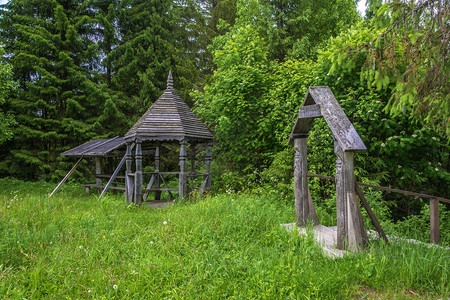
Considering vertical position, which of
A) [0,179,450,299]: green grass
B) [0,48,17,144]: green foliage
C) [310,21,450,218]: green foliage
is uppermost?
[0,48,17,144]: green foliage

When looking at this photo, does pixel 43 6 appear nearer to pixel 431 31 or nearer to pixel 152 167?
pixel 152 167

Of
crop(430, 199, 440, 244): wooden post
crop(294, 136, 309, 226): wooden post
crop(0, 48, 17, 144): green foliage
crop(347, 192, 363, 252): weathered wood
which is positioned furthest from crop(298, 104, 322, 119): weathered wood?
crop(0, 48, 17, 144): green foliage

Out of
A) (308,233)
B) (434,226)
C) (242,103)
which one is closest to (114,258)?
(308,233)

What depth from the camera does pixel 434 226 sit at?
148 inches

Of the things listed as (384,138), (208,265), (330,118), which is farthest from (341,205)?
(384,138)

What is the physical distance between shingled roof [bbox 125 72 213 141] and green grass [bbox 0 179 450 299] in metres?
4.01

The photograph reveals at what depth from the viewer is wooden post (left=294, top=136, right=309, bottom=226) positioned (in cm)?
443

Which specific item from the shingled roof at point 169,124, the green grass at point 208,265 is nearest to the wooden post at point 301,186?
the green grass at point 208,265

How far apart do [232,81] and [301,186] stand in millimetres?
5612

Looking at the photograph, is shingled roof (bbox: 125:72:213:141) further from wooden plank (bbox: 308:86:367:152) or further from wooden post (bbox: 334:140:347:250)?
wooden post (bbox: 334:140:347:250)

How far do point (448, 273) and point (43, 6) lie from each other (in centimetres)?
1995

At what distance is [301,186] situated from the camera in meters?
4.50

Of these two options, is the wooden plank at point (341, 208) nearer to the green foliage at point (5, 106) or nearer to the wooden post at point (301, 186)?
the wooden post at point (301, 186)

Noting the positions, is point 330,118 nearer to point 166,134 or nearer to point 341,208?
point 341,208
